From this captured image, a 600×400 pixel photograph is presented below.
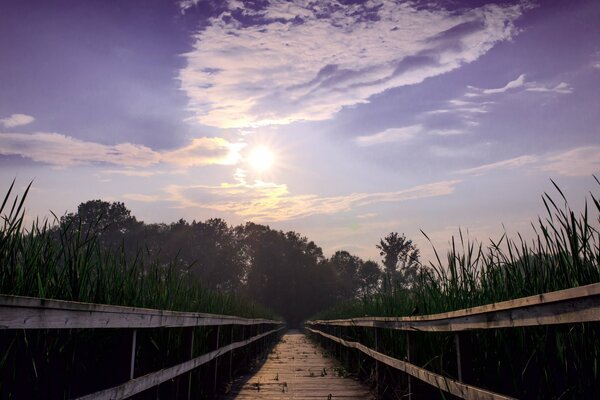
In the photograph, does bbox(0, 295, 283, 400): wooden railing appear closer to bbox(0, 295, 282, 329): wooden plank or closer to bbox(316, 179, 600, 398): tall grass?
bbox(0, 295, 282, 329): wooden plank

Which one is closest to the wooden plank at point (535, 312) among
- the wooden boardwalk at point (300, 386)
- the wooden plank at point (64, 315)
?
the wooden plank at point (64, 315)

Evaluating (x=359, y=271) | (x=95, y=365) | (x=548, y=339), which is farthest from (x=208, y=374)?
(x=359, y=271)

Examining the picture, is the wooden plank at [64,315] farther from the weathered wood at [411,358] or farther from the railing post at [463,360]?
the weathered wood at [411,358]

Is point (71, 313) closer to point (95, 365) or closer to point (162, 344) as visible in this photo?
point (95, 365)

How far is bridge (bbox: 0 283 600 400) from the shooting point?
6.40 ft

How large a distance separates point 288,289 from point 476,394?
6141cm

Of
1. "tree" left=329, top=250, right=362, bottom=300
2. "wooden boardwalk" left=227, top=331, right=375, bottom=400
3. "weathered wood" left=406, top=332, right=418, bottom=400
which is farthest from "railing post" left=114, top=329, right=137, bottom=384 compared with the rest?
"tree" left=329, top=250, right=362, bottom=300

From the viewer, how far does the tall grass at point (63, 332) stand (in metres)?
2.86

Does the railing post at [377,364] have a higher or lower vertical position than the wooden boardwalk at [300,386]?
higher

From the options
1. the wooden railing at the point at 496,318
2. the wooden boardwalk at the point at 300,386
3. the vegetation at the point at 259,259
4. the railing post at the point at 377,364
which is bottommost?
the wooden boardwalk at the point at 300,386

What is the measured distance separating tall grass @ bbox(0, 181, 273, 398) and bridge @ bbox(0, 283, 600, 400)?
11 cm

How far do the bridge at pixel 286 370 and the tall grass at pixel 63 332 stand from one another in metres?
0.11

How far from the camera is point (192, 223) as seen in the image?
3819 inches

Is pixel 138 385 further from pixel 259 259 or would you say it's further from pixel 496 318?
pixel 259 259
